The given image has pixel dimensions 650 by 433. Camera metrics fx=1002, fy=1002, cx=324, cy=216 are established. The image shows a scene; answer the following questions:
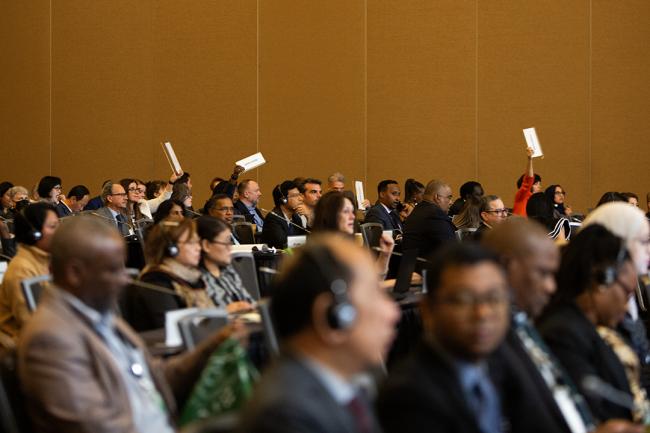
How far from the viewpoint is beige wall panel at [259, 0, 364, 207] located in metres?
13.9

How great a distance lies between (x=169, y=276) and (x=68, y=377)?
2.20 meters

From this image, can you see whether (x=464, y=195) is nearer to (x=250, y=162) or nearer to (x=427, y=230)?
(x=250, y=162)

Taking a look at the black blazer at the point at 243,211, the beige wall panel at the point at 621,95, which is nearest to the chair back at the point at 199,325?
the black blazer at the point at 243,211

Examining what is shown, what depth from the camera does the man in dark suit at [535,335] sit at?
7.43ft

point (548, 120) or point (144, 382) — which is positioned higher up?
point (548, 120)

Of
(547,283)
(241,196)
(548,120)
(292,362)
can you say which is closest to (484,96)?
(548,120)

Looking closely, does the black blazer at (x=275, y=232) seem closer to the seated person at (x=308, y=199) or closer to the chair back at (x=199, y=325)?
the seated person at (x=308, y=199)

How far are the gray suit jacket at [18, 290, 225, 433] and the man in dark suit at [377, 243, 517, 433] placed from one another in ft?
2.25

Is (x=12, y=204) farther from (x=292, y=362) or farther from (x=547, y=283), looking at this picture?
(x=292, y=362)

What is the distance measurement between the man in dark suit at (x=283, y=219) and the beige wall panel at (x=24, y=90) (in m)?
5.94

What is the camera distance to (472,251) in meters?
2.02

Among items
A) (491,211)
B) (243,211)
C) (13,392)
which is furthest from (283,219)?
(13,392)

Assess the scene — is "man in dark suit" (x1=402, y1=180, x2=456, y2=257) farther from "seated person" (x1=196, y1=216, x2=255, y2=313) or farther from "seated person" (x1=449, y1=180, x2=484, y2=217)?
"seated person" (x1=449, y1=180, x2=484, y2=217)

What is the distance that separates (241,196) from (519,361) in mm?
8379
